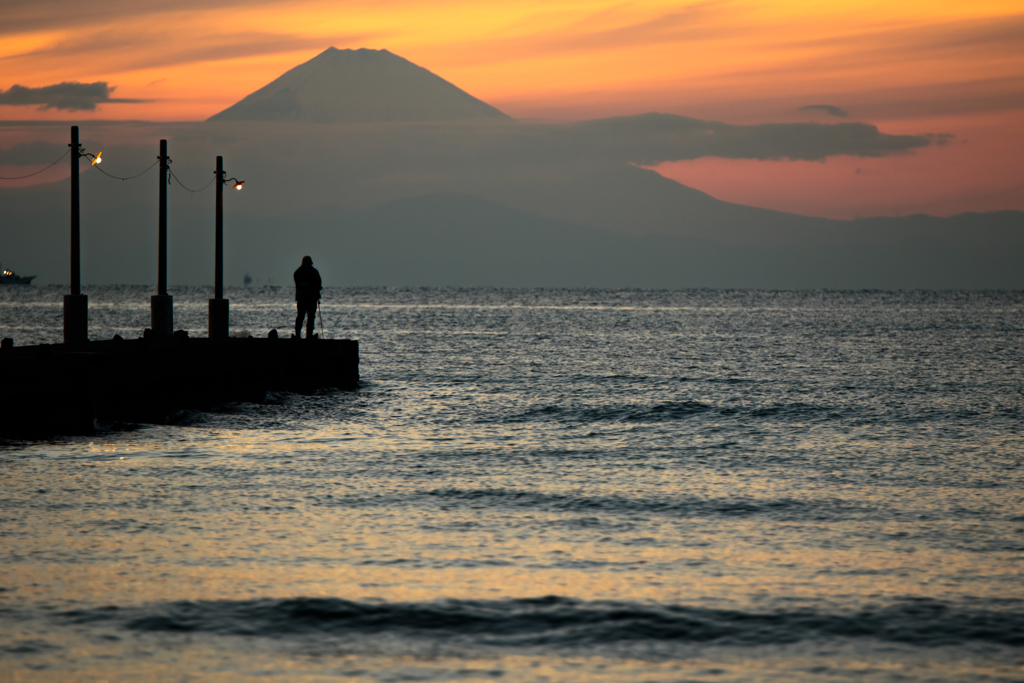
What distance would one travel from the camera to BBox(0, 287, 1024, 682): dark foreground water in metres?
7.31

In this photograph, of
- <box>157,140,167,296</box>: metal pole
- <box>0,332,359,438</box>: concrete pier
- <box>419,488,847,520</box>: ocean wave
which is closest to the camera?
<box>419,488,847,520</box>: ocean wave

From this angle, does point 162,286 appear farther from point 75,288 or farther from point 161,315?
point 75,288

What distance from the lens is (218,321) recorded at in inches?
1195

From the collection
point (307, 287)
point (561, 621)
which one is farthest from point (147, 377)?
point (561, 621)

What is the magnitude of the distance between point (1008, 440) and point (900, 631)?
1416cm

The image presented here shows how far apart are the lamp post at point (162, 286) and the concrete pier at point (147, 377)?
1.05 meters

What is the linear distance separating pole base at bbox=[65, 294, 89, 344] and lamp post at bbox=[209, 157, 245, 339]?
14.3 ft

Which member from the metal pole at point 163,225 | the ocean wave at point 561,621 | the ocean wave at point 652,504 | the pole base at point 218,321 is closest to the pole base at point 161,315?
the metal pole at point 163,225

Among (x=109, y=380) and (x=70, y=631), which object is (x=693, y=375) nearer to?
(x=109, y=380)

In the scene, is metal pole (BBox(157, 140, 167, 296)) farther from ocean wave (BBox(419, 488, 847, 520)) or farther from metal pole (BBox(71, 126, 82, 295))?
ocean wave (BBox(419, 488, 847, 520))

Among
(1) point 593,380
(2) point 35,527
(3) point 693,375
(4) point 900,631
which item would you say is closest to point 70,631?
(2) point 35,527

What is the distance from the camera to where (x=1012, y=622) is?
8070 mm

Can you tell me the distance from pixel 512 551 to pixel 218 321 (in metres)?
22.2

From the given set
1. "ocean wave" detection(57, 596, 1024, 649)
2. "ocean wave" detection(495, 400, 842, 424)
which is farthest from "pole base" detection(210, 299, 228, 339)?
"ocean wave" detection(57, 596, 1024, 649)
